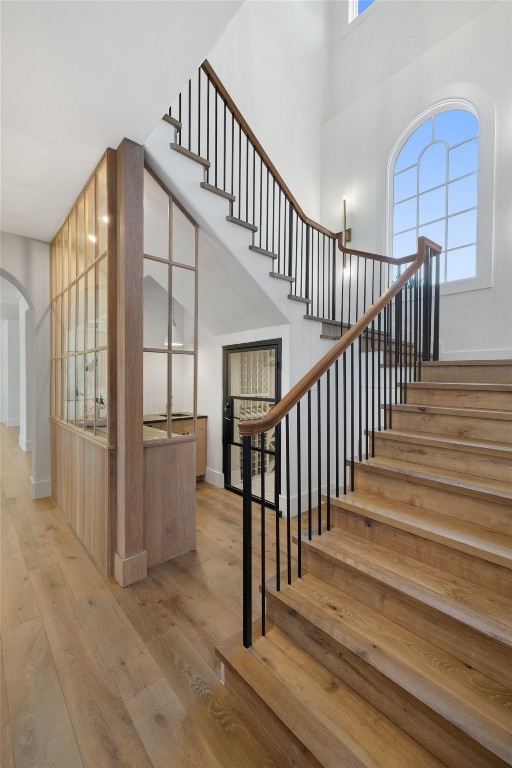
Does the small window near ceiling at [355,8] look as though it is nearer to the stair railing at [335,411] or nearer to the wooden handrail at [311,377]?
the stair railing at [335,411]

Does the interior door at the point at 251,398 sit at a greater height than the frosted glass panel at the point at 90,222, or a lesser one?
lesser

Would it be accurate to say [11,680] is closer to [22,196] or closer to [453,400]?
[453,400]

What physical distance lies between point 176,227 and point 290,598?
2740mm

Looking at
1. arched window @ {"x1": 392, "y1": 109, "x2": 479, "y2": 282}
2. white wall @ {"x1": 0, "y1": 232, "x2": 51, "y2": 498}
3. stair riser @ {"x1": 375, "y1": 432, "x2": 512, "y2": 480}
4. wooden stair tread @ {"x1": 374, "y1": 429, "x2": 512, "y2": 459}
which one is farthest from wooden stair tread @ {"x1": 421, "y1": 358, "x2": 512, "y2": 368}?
white wall @ {"x1": 0, "y1": 232, "x2": 51, "y2": 498}

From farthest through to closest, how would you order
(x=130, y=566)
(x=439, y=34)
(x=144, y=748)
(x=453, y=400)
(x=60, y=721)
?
(x=439, y=34) → (x=453, y=400) → (x=130, y=566) → (x=60, y=721) → (x=144, y=748)

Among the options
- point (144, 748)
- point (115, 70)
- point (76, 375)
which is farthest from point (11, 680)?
point (115, 70)

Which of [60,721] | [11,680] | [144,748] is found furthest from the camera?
[11,680]

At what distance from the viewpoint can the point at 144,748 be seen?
1262 millimetres

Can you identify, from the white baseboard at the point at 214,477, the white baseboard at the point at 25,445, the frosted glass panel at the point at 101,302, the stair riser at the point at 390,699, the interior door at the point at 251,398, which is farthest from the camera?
the white baseboard at the point at 25,445

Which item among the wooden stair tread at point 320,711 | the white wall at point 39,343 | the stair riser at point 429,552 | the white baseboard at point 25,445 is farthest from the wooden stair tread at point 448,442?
the white baseboard at point 25,445

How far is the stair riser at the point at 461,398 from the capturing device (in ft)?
7.29

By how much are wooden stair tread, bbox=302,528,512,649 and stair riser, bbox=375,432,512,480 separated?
25.0 inches

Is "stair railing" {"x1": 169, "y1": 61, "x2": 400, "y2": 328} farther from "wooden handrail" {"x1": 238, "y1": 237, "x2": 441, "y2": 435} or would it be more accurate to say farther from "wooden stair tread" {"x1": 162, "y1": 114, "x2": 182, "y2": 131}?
"wooden handrail" {"x1": 238, "y1": 237, "x2": 441, "y2": 435}

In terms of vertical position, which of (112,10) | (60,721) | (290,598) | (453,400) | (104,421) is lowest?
(60,721)
